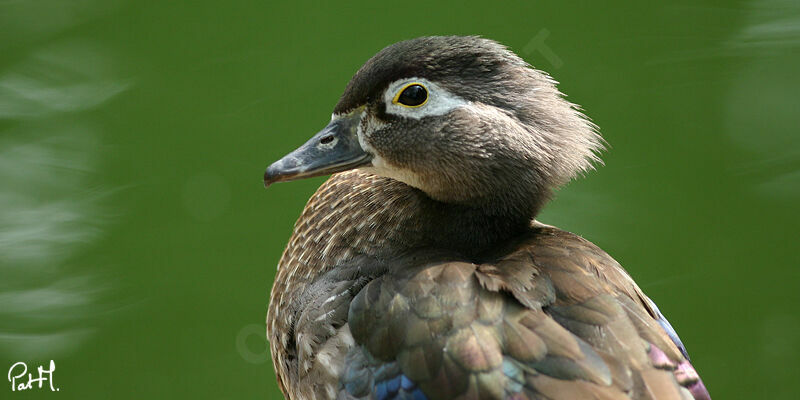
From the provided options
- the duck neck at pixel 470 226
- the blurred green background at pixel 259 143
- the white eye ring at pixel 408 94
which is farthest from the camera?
the blurred green background at pixel 259 143

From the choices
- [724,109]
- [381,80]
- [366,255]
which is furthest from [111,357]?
[724,109]

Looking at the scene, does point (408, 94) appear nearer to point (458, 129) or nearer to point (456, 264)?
point (458, 129)

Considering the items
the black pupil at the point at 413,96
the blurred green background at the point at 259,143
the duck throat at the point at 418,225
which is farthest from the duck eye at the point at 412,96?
the blurred green background at the point at 259,143

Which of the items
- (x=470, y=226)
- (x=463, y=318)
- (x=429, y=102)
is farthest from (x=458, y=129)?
(x=463, y=318)

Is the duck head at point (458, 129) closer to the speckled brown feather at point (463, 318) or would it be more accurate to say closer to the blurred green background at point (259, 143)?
the speckled brown feather at point (463, 318)

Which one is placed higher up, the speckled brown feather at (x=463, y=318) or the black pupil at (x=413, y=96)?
the black pupil at (x=413, y=96)

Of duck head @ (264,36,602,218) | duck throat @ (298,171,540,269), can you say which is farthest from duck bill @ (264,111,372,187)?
duck throat @ (298,171,540,269)

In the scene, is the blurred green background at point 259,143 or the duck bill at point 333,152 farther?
the blurred green background at point 259,143

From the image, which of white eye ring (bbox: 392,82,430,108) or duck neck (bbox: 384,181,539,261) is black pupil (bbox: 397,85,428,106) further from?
duck neck (bbox: 384,181,539,261)
